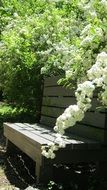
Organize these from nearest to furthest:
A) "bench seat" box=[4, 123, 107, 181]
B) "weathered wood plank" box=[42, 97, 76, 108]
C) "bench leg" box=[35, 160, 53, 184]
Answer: "bench seat" box=[4, 123, 107, 181], "bench leg" box=[35, 160, 53, 184], "weathered wood plank" box=[42, 97, 76, 108]

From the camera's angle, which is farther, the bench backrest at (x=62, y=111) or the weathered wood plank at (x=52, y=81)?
the weathered wood plank at (x=52, y=81)

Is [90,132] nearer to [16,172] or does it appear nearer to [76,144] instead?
[76,144]

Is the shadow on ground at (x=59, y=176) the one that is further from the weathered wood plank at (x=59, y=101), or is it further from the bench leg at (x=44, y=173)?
the weathered wood plank at (x=59, y=101)

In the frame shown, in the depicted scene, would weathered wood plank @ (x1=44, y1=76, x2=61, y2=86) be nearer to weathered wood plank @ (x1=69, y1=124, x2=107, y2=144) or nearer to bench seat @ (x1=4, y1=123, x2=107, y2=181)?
weathered wood plank @ (x1=69, y1=124, x2=107, y2=144)

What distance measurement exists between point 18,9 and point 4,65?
113 inches

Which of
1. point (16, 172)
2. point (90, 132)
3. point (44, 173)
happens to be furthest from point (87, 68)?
point (16, 172)

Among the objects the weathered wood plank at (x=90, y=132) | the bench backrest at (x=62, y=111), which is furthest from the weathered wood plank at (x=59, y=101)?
the weathered wood plank at (x=90, y=132)

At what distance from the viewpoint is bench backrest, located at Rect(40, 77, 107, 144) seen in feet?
15.7

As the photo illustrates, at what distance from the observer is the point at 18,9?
1198 centimetres

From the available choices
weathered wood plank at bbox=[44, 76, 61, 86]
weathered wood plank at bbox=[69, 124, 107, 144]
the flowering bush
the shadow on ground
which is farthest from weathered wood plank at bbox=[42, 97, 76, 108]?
Result: the shadow on ground

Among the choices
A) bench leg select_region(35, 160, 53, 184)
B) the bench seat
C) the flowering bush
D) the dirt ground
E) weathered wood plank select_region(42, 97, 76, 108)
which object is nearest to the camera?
the flowering bush

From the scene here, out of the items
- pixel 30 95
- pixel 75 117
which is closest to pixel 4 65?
pixel 30 95

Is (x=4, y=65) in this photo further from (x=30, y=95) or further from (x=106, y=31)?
(x=106, y=31)

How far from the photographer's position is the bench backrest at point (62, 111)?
4.79 metres
